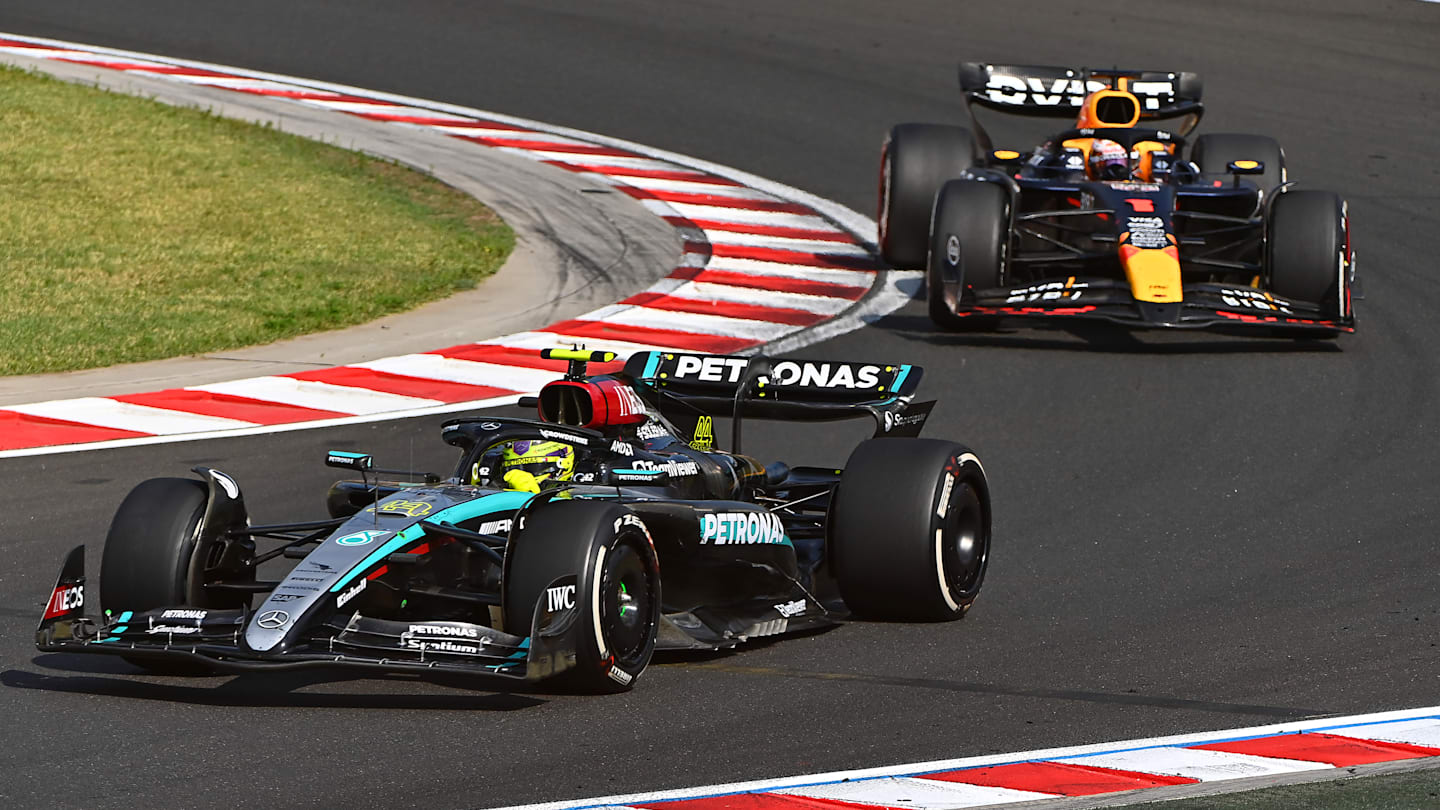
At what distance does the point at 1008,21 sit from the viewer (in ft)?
86.5

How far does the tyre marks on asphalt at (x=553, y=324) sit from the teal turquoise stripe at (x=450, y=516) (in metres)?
5.01

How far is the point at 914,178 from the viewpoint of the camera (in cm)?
1745

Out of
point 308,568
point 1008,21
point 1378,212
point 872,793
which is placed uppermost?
point 1008,21

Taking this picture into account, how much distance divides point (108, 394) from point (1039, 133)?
1226cm

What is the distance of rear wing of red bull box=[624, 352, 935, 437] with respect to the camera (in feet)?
32.6

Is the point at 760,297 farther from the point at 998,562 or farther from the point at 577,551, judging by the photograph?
the point at 577,551

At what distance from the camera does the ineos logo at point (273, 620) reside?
24.1 ft

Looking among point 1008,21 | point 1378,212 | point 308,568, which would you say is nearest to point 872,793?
point 308,568

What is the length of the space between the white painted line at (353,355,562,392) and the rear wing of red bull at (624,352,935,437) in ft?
12.3

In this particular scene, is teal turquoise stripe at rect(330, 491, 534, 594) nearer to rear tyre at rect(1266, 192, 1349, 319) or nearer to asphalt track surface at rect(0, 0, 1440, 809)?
asphalt track surface at rect(0, 0, 1440, 809)

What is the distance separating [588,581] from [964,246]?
8374 millimetres

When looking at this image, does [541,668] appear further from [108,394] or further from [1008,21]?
[1008,21]

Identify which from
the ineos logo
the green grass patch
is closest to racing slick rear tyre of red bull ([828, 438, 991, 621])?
the ineos logo

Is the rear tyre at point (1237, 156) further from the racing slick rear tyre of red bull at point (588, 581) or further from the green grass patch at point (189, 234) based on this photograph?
the racing slick rear tyre of red bull at point (588, 581)
